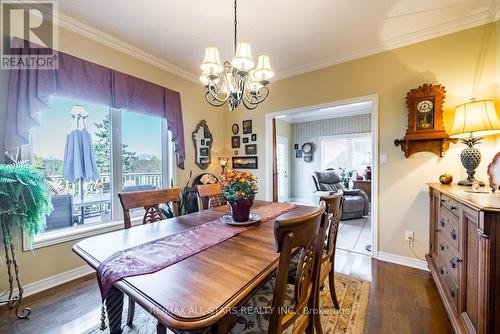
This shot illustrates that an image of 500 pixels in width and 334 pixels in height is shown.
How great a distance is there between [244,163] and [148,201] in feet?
7.58

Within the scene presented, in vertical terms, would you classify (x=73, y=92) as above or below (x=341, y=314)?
above

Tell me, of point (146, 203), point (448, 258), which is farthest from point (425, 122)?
point (146, 203)

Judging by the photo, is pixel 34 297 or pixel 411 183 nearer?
pixel 34 297

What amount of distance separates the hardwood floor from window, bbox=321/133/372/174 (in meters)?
4.03

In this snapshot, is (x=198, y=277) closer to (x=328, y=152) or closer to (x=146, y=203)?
(x=146, y=203)

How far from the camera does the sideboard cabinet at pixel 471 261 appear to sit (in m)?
1.03

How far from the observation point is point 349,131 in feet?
18.8

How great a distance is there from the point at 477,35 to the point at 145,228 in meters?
3.64

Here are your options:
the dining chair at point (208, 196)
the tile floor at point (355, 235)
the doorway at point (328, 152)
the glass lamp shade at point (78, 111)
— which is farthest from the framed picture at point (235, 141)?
the tile floor at point (355, 235)

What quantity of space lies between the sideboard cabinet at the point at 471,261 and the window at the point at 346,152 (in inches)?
170

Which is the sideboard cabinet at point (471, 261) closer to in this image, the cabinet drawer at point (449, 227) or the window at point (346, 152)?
the cabinet drawer at point (449, 227)

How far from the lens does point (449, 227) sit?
63.7 inches

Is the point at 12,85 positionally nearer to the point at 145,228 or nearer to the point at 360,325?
the point at 145,228

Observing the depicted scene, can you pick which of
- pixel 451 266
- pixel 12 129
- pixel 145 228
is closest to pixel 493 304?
pixel 451 266
